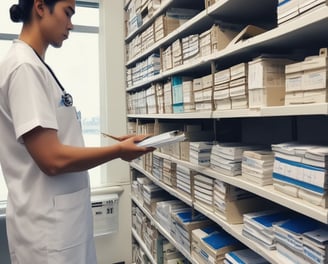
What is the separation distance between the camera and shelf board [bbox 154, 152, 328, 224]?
788 millimetres

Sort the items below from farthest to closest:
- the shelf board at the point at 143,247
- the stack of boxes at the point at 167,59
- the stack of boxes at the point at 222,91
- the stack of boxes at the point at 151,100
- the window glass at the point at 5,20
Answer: the window glass at the point at 5,20 < the shelf board at the point at 143,247 < the stack of boxes at the point at 151,100 < the stack of boxes at the point at 167,59 < the stack of boxes at the point at 222,91

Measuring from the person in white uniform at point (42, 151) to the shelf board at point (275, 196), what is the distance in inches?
14.8

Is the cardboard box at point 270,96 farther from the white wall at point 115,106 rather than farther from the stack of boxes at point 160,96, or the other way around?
the white wall at point 115,106

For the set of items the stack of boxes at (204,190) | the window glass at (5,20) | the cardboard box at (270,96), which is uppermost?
the window glass at (5,20)

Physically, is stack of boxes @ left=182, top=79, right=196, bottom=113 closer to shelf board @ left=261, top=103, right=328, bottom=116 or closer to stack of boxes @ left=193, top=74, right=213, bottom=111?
stack of boxes @ left=193, top=74, right=213, bottom=111

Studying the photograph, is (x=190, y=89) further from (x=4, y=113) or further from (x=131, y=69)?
(x=131, y=69)

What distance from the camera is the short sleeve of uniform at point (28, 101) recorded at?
0.90 meters

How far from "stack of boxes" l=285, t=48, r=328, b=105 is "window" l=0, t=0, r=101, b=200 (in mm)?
2421

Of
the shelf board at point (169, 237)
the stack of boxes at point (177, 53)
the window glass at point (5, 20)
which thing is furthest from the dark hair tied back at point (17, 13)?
the window glass at point (5, 20)

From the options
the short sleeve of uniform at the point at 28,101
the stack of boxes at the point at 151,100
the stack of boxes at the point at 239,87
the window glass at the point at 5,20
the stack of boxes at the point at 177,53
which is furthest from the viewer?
the window glass at the point at 5,20

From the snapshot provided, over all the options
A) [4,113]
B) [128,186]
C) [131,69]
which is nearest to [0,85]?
[4,113]

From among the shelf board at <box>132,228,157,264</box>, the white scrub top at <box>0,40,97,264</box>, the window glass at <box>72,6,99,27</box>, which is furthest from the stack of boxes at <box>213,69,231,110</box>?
the window glass at <box>72,6,99,27</box>

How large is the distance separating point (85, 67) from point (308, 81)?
8.42 feet

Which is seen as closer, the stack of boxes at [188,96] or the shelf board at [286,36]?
the shelf board at [286,36]
